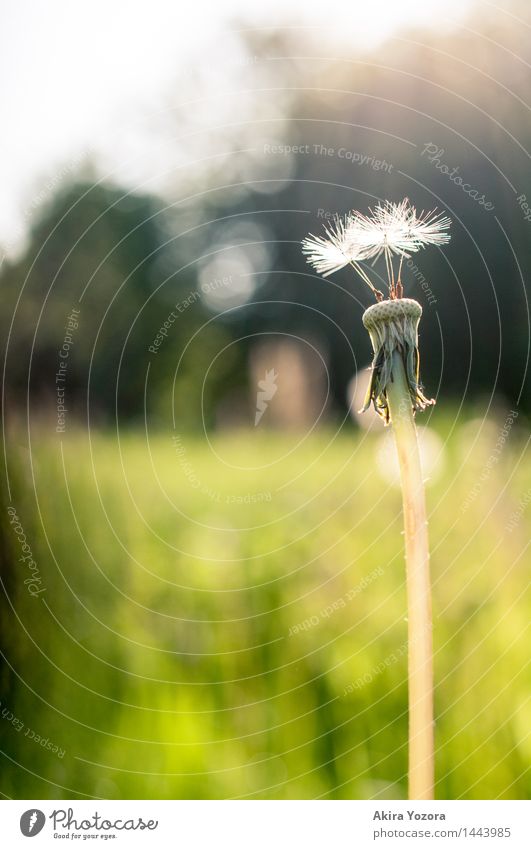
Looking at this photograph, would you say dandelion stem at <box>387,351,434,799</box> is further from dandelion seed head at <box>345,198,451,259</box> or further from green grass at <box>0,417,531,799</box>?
green grass at <box>0,417,531,799</box>

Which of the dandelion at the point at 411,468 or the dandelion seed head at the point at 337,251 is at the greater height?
the dandelion seed head at the point at 337,251

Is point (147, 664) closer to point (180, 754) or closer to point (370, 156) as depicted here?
point (180, 754)

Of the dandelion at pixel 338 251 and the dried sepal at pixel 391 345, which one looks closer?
the dried sepal at pixel 391 345

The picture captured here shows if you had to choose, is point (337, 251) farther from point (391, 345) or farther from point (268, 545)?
point (268, 545)

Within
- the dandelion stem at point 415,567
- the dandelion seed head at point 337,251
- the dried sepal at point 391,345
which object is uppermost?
the dandelion seed head at point 337,251

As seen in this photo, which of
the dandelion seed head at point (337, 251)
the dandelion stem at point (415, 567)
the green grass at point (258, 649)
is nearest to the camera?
the dandelion stem at point (415, 567)

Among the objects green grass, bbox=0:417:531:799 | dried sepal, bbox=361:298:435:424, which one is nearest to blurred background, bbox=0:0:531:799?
green grass, bbox=0:417:531:799

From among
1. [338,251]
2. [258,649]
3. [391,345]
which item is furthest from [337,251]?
[258,649]

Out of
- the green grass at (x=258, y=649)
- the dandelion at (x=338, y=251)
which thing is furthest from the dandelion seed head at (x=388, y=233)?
the green grass at (x=258, y=649)

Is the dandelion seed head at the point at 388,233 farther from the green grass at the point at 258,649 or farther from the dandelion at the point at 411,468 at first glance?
the green grass at the point at 258,649
